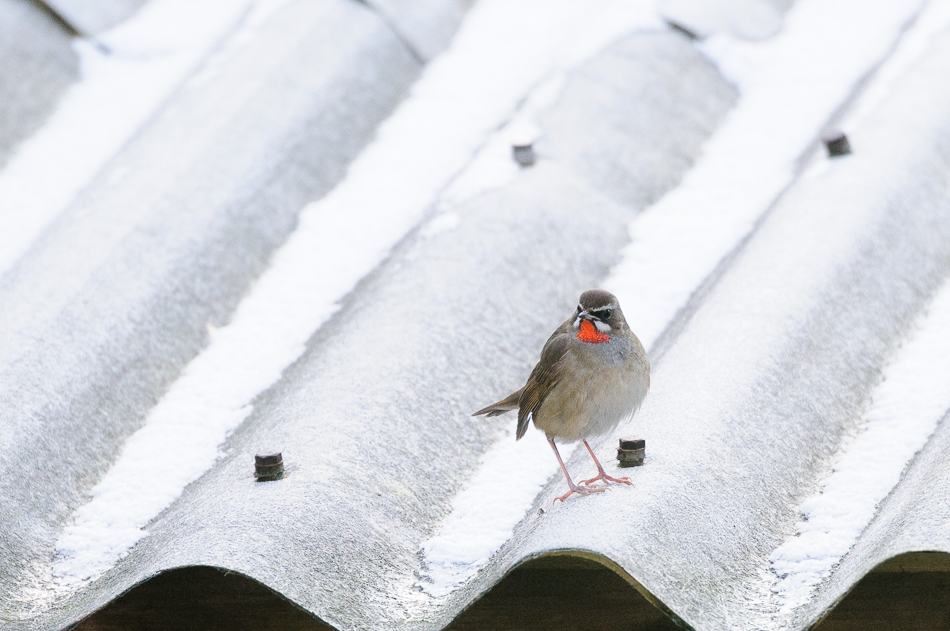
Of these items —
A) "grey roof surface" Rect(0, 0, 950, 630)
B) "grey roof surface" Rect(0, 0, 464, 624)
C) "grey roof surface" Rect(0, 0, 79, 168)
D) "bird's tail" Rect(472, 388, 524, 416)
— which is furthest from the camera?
"grey roof surface" Rect(0, 0, 79, 168)

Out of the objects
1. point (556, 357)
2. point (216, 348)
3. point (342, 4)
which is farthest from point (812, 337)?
point (342, 4)

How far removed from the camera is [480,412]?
3.85 meters

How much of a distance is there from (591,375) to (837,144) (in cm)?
236

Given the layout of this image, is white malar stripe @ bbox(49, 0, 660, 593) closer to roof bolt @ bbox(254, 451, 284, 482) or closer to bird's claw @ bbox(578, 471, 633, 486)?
roof bolt @ bbox(254, 451, 284, 482)

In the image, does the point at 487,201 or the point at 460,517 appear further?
the point at 487,201

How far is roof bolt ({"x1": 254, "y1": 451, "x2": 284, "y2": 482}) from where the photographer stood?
3414 millimetres

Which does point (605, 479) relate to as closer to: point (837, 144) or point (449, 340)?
point (449, 340)

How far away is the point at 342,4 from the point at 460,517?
14.1ft

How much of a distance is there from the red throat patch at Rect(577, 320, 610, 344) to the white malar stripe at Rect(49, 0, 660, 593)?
4.94ft

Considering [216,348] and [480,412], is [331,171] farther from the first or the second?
[480,412]

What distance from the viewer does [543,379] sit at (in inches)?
144

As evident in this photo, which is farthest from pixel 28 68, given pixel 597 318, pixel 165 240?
pixel 597 318

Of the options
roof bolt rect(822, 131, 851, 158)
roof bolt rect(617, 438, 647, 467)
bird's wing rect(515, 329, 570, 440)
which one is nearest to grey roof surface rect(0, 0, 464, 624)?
bird's wing rect(515, 329, 570, 440)

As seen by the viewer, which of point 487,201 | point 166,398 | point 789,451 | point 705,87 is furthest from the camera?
point 705,87
